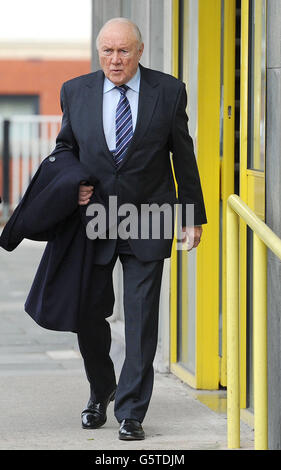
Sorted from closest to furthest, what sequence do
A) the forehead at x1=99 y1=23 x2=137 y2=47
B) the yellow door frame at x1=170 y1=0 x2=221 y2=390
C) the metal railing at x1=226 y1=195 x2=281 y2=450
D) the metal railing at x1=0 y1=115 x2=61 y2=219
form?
the metal railing at x1=226 y1=195 x2=281 y2=450 < the forehead at x1=99 y1=23 x2=137 y2=47 < the yellow door frame at x1=170 y1=0 x2=221 y2=390 < the metal railing at x1=0 y1=115 x2=61 y2=219

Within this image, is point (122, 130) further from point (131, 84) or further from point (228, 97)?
point (228, 97)

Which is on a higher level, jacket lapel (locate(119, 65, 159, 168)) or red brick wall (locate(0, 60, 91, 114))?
red brick wall (locate(0, 60, 91, 114))

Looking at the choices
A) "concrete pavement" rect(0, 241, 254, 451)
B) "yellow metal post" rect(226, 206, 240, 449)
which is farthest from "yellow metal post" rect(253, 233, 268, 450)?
"concrete pavement" rect(0, 241, 254, 451)

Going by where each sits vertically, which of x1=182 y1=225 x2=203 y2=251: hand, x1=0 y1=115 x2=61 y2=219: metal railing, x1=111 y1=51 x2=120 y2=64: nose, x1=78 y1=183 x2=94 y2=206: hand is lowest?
x1=182 y1=225 x2=203 y2=251: hand

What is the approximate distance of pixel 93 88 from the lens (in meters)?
5.34

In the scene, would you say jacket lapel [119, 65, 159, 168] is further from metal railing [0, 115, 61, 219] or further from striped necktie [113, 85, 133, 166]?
metal railing [0, 115, 61, 219]

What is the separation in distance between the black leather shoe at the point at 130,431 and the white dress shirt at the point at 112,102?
1.14m

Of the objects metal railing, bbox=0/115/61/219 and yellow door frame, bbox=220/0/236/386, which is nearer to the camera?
yellow door frame, bbox=220/0/236/386

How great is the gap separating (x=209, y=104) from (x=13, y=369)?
80.2 inches

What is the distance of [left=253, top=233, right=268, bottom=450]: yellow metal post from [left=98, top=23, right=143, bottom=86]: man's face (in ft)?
3.59

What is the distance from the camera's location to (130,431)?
17.4ft

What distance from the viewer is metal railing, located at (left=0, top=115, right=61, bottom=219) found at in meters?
18.6

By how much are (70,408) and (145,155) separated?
1457 mm

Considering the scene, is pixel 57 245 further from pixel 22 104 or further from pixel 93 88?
pixel 22 104
